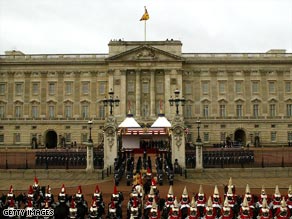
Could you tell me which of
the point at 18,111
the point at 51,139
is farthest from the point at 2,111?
the point at 51,139

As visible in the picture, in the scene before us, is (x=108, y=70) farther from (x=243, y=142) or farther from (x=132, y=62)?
(x=243, y=142)

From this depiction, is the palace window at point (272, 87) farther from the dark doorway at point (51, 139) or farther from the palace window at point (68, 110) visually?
the dark doorway at point (51, 139)

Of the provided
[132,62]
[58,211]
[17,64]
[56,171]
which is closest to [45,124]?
[17,64]

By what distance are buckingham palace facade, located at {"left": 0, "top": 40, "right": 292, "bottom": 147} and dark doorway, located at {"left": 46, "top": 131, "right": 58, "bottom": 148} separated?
119 cm

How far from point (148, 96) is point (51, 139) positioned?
19846 mm

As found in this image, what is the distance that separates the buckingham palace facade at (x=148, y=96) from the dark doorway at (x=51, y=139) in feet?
3.91

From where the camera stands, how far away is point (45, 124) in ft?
227

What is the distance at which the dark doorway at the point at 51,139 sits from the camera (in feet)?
233

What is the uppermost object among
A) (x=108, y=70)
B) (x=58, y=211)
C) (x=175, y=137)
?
(x=108, y=70)

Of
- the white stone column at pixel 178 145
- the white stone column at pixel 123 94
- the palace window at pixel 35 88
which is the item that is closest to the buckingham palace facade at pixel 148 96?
the palace window at pixel 35 88

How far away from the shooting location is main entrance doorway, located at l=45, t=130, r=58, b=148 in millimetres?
70794

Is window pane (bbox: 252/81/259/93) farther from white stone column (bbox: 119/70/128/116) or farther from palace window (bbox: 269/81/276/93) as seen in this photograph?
white stone column (bbox: 119/70/128/116)

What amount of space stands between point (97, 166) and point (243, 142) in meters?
40.3

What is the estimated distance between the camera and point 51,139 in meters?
72.4
